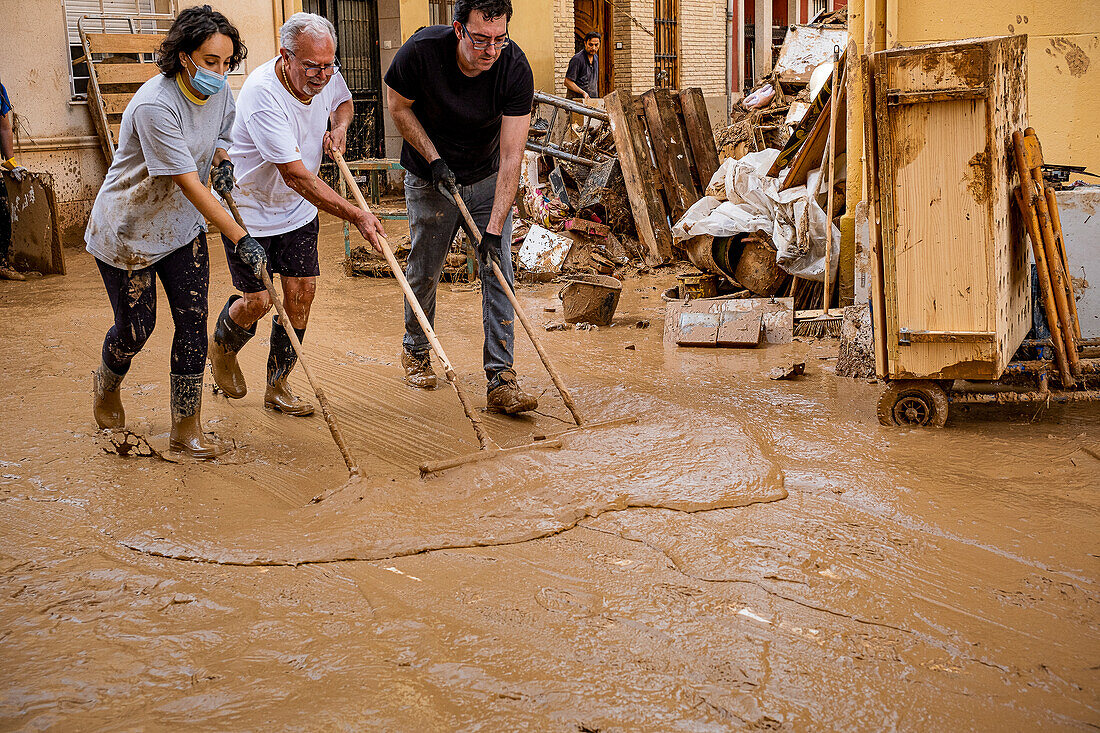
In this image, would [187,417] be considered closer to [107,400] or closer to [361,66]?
[107,400]

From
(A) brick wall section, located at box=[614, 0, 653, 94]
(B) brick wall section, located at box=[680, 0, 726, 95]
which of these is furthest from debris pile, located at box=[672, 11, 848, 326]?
(B) brick wall section, located at box=[680, 0, 726, 95]

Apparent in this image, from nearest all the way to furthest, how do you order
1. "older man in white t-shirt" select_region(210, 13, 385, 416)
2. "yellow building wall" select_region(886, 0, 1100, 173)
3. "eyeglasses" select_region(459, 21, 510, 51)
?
"older man in white t-shirt" select_region(210, 13, 385, 416), "eyeglasses" select_region(459, 21, 510, 51), "yellow building wall" select_region(886, 0, 1100, 173)

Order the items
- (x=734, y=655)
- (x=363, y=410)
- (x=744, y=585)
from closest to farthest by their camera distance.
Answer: (x=734, y=655), (x=744, y=585), (x=363, y=410)

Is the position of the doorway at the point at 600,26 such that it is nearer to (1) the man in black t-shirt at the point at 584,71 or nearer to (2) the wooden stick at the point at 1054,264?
(1) the man in black t-shirt at the point at 584,71

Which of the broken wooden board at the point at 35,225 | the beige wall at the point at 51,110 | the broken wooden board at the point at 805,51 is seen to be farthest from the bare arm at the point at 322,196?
the broken wooden board at the point at 805,51

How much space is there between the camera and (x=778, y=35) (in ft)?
73.5

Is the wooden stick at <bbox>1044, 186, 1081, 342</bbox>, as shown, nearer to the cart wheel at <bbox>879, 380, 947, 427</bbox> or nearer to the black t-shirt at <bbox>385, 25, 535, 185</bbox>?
the cart wheel at <bbox>879, 380, 947, 427</bbox>

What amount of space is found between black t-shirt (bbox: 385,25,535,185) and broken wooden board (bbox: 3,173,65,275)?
5213mm

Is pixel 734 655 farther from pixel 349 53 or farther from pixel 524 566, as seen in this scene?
pixel 349 53

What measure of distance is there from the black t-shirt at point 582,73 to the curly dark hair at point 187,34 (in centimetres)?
1004

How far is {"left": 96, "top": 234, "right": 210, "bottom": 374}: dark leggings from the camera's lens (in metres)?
3.88

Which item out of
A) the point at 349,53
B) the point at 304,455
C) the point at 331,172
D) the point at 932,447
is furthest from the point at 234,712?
the point at 349,53

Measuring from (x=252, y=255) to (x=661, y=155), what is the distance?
5781 mm

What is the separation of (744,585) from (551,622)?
0.61m
